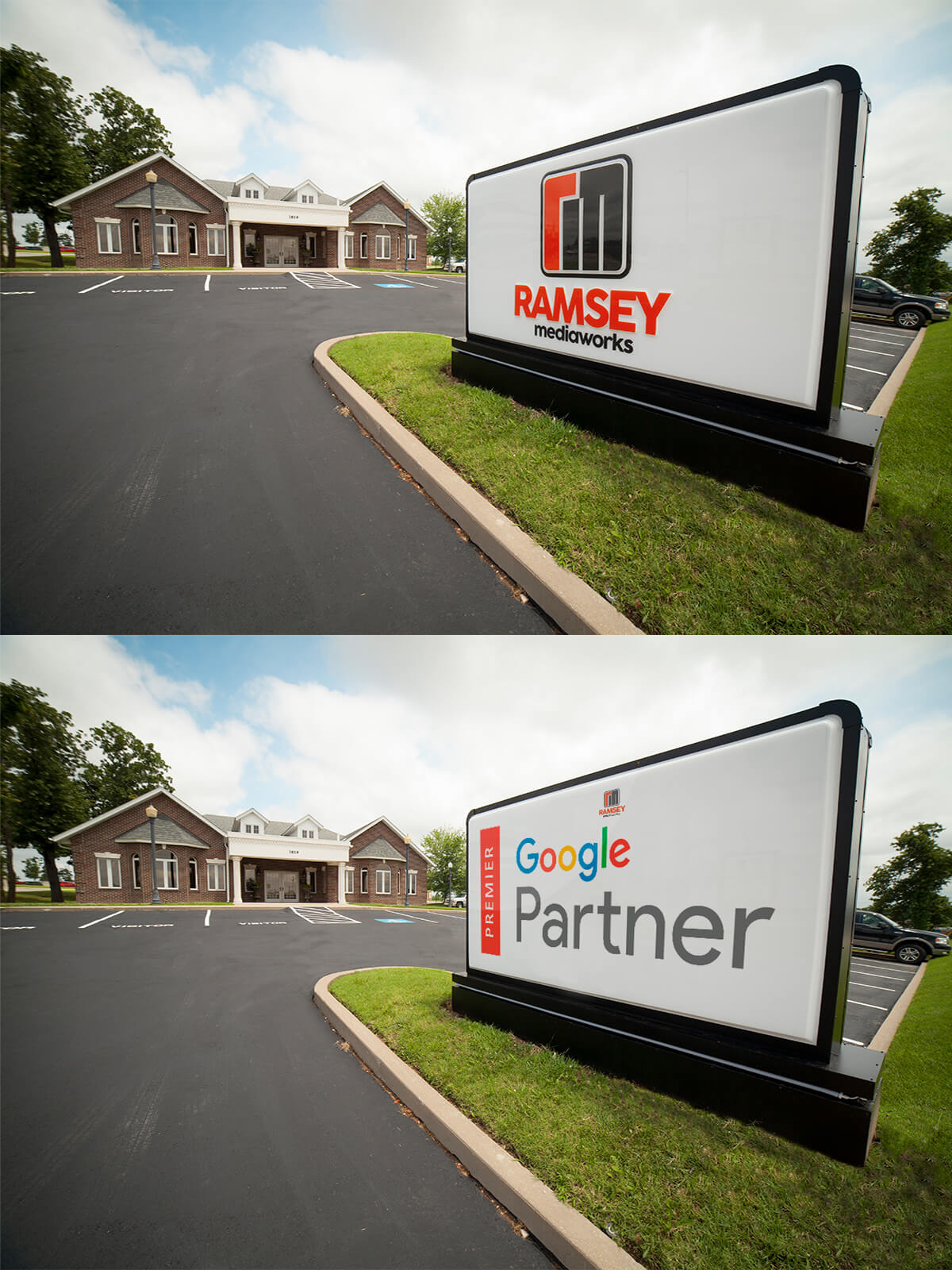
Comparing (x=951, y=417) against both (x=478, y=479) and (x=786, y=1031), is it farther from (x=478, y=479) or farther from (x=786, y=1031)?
(x=786, y=1031)

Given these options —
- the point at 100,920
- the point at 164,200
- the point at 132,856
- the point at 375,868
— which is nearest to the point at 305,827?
the point at 375,868

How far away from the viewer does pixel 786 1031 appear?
12.6ft

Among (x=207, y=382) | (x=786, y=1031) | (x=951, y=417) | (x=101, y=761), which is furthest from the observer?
(x=101, y=761)

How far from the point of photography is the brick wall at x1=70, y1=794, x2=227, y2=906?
95.2ft

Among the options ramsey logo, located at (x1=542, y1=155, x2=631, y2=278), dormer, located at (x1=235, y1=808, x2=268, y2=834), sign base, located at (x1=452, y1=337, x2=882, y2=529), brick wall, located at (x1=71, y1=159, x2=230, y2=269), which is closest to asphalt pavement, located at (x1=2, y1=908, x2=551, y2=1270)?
sign base, located at (x1=452, y1=337, x2=882, y2=529)

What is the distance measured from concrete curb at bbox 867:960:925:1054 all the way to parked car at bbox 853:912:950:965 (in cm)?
302

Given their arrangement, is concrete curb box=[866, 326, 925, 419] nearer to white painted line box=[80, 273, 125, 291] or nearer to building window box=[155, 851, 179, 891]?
white painted line box=[80, 273, 125, 291]

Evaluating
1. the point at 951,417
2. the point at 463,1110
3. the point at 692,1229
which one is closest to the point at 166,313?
the point at 951,417

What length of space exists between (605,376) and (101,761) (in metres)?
41.9

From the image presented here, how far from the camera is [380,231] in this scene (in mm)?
48906

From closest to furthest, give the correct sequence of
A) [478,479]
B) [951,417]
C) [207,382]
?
[478,479] → [951,417] → [207,382]

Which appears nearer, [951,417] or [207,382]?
[951,417]

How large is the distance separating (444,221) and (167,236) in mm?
32801

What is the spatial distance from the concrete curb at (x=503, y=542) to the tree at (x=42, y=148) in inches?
1172
